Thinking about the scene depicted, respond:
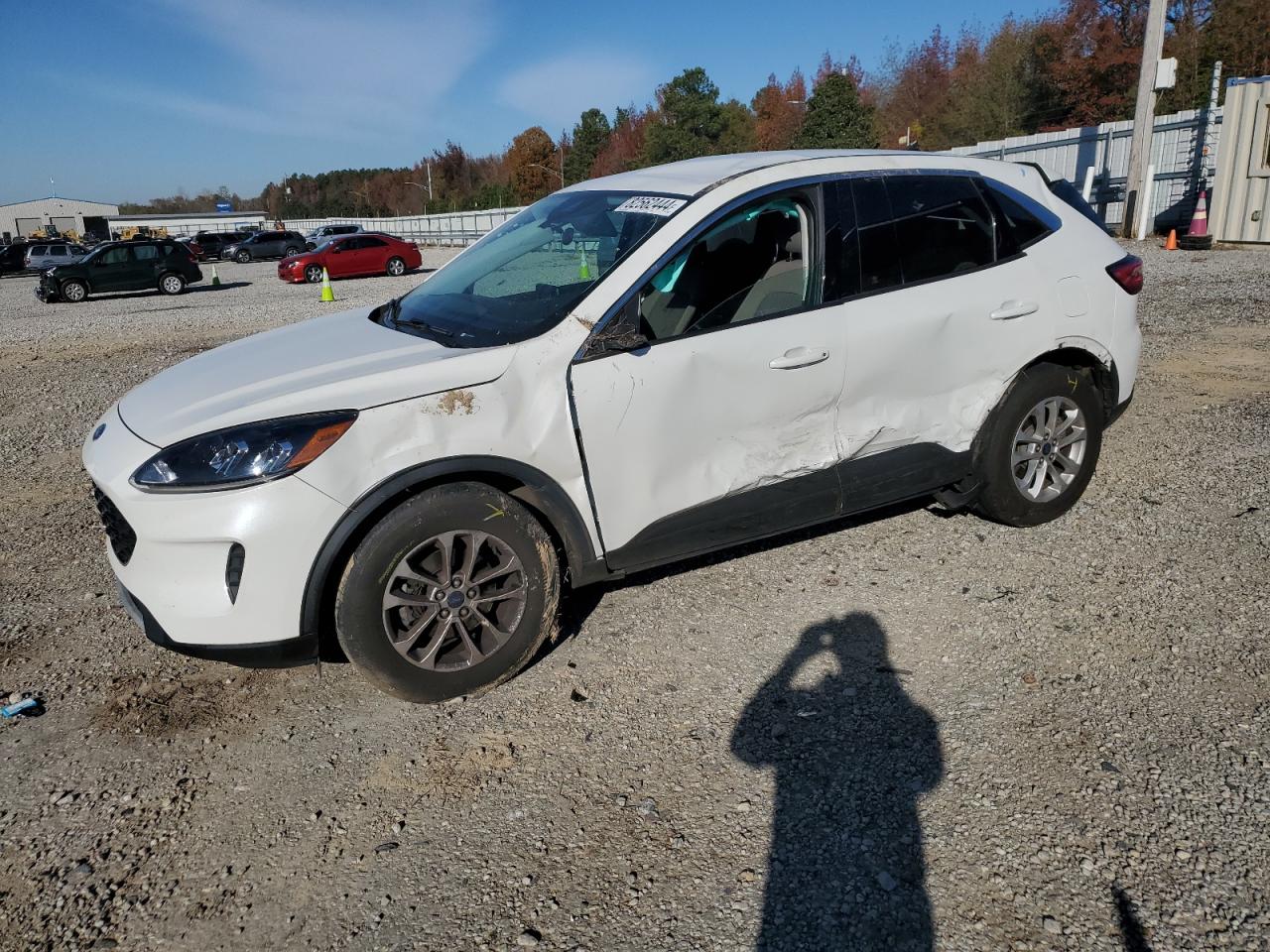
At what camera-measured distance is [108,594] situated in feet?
14.2

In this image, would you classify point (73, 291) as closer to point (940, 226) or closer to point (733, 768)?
point (940, 226)

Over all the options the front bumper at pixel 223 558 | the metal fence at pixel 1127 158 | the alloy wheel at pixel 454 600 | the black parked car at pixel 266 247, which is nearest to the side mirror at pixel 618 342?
the alloy wheel at pixel 454 600

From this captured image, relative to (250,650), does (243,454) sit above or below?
above

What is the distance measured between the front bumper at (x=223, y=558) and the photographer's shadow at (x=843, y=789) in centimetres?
157

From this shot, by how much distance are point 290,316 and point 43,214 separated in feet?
388

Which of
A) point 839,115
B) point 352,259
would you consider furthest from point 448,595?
point 839,115

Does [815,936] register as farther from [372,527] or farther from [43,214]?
[43,214]

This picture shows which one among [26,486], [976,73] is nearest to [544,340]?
[26,486]

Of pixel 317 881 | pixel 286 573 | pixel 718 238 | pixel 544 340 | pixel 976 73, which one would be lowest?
pixel 317 881

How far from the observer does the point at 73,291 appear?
2303 centimetres

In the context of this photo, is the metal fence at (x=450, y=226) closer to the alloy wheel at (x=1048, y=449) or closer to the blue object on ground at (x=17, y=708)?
the alloy wheel at (x=1048, y=449)

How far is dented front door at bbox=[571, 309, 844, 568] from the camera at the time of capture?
327 cm

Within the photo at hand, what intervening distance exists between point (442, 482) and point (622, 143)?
81.3 metres

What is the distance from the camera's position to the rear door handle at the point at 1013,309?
4.02 metres
